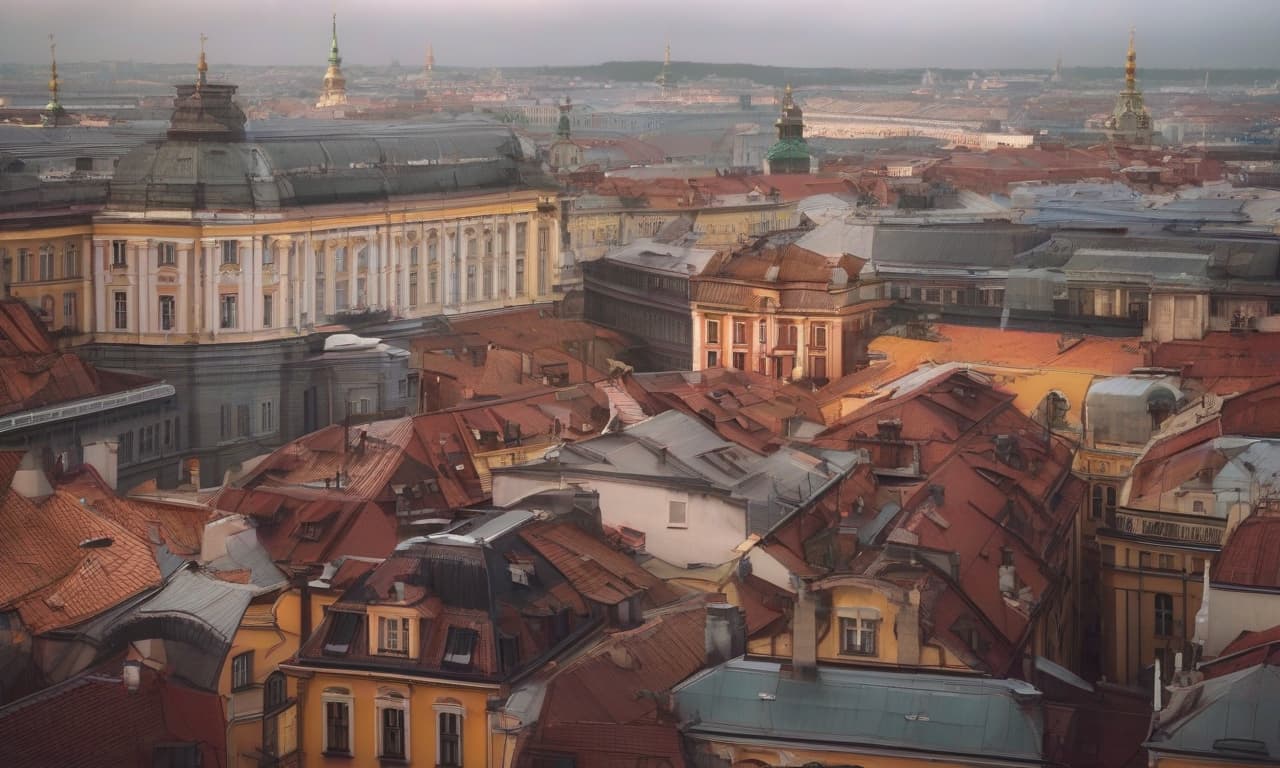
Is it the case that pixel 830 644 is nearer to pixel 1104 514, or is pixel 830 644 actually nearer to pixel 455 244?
pixel 1104 514

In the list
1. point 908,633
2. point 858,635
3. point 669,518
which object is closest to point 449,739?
point 858,635

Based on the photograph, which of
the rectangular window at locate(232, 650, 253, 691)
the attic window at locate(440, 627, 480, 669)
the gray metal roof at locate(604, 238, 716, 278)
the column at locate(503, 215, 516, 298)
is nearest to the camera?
the attic window at locate(440, 627, 480, 669)

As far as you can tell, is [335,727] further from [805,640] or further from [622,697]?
[805,640]

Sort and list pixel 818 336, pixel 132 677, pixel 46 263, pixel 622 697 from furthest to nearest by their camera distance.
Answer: pixel 46 263 → pixel 818 336 → pixel 132 677 → pixel 622 697

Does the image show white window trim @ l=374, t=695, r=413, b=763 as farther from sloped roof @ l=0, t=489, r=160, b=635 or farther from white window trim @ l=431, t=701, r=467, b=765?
sloped roof @ l=0, t=489, r=160, b=635

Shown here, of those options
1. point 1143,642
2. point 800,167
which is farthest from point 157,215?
point 800,167

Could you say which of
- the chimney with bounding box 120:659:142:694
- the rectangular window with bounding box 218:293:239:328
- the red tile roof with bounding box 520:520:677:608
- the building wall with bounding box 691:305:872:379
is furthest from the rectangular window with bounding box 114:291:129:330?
the chimney with bounding box 120:659:142:694
